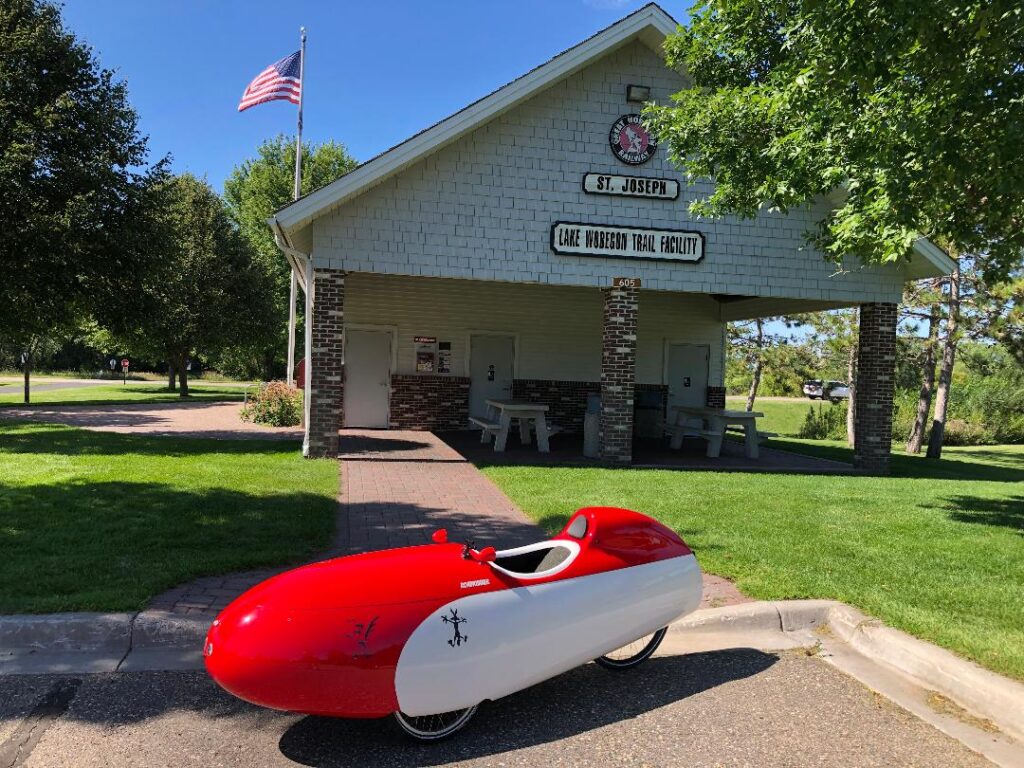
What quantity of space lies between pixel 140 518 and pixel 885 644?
20.6 ft

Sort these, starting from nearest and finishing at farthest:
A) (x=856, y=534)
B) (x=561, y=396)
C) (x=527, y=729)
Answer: (x=527, y=729), (x=856, y=534), (x=561, y=396)

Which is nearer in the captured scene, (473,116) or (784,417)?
(473,116)

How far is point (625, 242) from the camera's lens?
40.0ft

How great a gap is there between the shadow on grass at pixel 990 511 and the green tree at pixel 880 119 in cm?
273

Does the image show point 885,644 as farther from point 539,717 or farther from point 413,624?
point 413,624

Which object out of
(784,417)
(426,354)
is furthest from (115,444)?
(784,417)

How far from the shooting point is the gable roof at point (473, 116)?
10.9m

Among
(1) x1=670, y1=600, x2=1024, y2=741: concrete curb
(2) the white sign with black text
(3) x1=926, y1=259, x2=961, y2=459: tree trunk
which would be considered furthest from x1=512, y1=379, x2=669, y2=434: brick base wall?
(1) x1=670, y1=600, x2=1024, y2=741: concrete curb

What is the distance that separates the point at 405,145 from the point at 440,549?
855 centimetres

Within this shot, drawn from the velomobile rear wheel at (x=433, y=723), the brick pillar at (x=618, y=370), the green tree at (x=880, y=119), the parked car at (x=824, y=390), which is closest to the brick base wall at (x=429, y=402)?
the brick pillar at (x=618, y=370)

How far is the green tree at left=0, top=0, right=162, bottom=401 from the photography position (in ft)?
45.6

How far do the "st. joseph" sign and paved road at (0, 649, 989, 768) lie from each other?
871cm

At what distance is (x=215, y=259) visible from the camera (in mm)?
31594

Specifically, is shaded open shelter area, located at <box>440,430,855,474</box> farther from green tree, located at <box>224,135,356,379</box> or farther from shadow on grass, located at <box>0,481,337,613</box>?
green tree, located at <box>224,135,356,379</box>
